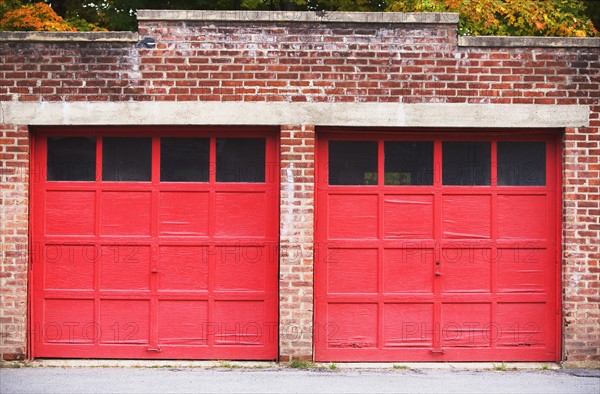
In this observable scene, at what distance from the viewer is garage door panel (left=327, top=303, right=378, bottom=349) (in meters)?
9.76

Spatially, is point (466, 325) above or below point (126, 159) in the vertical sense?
below

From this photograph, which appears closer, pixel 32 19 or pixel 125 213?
pixel 125 213

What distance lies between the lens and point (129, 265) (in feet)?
32.0

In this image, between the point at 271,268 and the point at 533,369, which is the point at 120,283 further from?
the point at 533,369

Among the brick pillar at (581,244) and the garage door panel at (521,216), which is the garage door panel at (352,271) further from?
the brick pillar at (581,244)

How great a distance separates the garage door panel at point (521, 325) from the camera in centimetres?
984

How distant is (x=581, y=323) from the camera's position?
376 inches

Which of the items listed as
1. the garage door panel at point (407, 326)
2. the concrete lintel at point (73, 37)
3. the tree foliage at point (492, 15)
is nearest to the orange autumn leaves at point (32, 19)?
the tree foliage at point (492, 15)

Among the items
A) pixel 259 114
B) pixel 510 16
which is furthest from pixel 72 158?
pixel 510 16

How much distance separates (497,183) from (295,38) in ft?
9.93

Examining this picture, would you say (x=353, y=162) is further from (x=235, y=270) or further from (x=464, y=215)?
(x=235, y=270)

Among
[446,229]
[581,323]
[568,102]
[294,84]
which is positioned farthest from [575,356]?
[294,84]

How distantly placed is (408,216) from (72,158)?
4.14 m

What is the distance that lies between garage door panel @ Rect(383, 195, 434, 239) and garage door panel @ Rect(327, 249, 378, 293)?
378 mm
